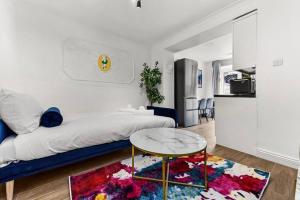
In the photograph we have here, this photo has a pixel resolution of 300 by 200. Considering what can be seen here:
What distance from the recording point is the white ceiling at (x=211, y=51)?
4.38 m

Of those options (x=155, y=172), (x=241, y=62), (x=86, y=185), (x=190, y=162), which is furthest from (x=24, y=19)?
(x=241, y=62)

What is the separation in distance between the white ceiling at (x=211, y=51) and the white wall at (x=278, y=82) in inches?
82.7

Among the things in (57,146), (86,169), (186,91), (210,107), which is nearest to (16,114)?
(57,146)

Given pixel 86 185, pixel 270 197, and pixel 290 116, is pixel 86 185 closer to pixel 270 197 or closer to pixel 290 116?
pixel 270 197

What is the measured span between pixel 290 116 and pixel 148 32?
305cm

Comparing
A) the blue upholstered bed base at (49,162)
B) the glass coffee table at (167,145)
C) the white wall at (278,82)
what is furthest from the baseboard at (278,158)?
the blue upholstered bed base at (49,162)

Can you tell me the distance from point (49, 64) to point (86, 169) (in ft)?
6.88

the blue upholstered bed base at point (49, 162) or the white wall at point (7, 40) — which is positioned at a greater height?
the white wall at point (7, 40)

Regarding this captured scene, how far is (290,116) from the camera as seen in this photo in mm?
1827

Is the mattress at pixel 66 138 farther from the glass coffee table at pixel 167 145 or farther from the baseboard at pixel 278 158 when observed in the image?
the baseboard at pixel 278 158

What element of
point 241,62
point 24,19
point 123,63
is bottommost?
point 241,62

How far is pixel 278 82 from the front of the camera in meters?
1.93

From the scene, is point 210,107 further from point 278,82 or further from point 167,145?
point 167,145

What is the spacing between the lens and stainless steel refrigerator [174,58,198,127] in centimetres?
416
